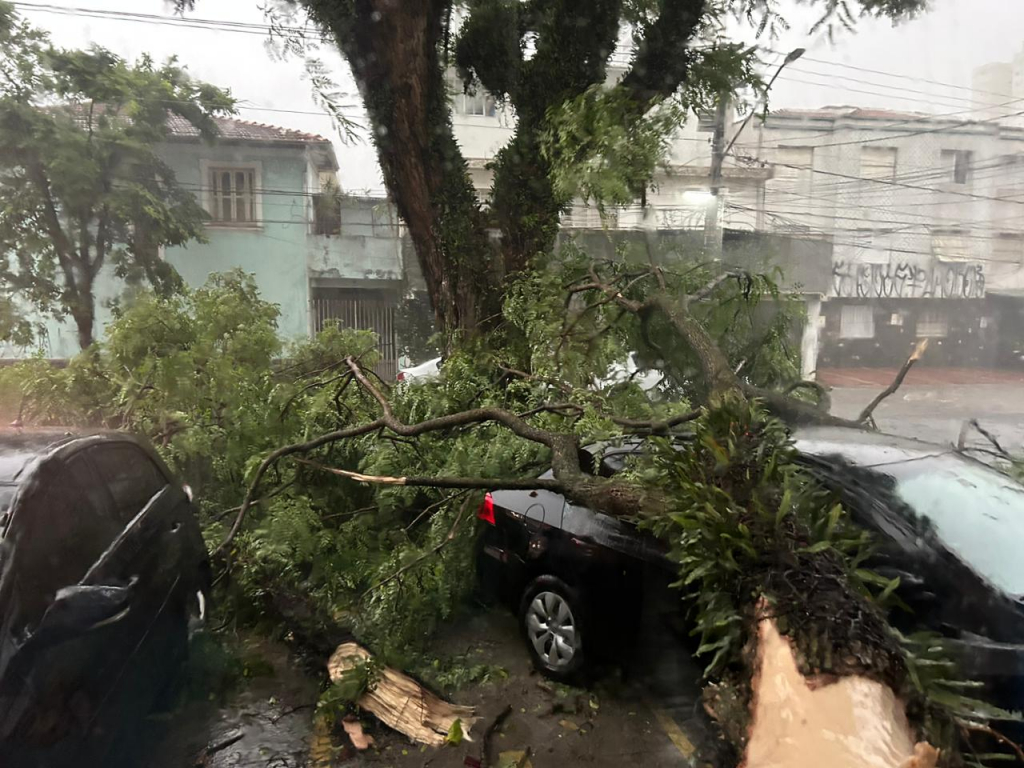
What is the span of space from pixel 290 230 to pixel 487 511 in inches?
145

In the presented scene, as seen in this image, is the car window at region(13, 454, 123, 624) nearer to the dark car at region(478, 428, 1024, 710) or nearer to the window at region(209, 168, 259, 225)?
the dark car at region(478, 428, 1024, 710)

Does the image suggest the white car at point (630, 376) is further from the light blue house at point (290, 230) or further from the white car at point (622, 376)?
the light blue house at point (290, 230)

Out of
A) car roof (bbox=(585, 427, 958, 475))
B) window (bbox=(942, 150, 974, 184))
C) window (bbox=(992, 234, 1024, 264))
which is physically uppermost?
window (bbox=(942, 150, 974, 184))

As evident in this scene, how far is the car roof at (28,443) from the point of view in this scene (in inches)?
83.4

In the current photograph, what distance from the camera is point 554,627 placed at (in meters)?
2.93

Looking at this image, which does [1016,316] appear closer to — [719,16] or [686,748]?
[719,16]

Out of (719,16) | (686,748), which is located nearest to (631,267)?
(719,16)

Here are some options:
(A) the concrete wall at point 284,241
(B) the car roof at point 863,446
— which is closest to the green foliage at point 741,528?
(B) the car roof at point 863,446

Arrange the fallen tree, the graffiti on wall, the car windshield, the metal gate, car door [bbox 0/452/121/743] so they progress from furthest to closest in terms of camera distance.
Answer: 1. the metal gate
2. the graffiti on wall
3. the car windshield
4. car door [bbox 0/452/121/743]
5. the fallen tree

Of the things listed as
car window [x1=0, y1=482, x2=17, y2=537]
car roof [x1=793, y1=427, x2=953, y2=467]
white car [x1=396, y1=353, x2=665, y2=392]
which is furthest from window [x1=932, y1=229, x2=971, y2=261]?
car window [x1=0, y1=482, x2=17, y2=537]

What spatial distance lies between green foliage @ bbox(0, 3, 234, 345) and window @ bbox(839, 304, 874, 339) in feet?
16.1

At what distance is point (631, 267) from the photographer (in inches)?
170

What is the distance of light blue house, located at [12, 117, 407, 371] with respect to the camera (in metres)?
5.39

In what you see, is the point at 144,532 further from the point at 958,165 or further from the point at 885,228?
the point at 958,165
